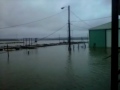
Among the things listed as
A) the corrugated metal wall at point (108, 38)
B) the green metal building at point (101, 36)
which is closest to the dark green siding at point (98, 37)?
the green metal building at point (101, 36)

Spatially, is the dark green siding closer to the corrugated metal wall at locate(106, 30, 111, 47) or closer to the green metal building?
the green metal building

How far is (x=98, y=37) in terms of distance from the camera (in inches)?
1464

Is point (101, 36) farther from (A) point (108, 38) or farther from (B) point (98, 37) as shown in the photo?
(A) point (108, 38)

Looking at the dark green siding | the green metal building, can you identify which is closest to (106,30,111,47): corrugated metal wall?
the green metal building

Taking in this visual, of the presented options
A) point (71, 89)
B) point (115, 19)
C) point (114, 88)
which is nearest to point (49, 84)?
point (71, 89)

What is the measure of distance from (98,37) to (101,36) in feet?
2.22

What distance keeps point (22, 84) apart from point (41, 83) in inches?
35.9

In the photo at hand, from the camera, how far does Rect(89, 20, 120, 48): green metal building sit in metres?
36.0

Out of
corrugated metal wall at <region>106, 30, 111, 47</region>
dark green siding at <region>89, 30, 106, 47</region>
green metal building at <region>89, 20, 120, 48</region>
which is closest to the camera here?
corrugated metal wall at <region>106, 30, 111, 47</region>

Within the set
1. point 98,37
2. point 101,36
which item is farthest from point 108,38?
point 98,37

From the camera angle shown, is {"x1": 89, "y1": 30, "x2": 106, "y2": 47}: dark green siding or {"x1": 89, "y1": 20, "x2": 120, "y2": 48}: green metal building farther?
{"x1": 89, "y1": 30, "x2": 106, "y2": 47}: dark green siding

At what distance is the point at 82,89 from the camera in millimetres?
7910

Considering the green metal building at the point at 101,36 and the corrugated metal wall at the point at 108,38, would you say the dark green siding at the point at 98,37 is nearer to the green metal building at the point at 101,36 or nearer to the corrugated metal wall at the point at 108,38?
the green metal building at the point at 101,36

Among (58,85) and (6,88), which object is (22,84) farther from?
(58,85)
